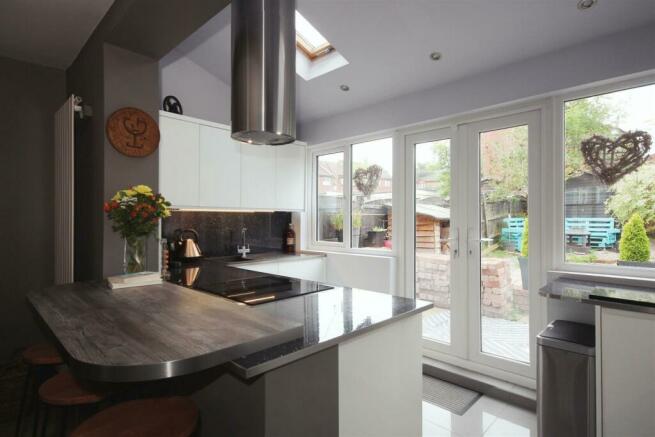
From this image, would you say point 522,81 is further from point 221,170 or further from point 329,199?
point 221,170

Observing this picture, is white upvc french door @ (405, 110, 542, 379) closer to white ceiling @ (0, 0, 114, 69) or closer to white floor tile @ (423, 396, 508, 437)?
white floor tile @ (423, 396, 508, 437)

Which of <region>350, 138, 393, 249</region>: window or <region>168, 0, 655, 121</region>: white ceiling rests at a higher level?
<region>168, 0, 655, 121</region>: white ceiling

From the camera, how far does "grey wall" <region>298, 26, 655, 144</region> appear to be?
2.09 m

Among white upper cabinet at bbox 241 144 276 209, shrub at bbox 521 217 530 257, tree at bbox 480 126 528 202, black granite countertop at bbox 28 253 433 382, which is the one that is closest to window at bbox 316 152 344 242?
white upper cabinet at bbox 241 144 276 209

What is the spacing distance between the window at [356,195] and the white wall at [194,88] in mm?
1220

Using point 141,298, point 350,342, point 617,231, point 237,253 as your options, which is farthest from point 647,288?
point 237,253

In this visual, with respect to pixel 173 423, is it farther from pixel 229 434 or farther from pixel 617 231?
pixel 617 231

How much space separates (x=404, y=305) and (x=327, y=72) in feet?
7.86

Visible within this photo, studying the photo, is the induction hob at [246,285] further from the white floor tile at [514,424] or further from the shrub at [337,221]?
the shrub at [337,221]

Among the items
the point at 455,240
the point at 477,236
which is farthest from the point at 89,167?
the point at 477,236

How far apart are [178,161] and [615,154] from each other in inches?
125

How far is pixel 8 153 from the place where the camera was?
9.42ft

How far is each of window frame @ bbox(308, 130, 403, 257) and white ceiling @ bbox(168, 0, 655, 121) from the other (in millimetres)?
528

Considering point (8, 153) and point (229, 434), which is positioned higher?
point (8, 153)
